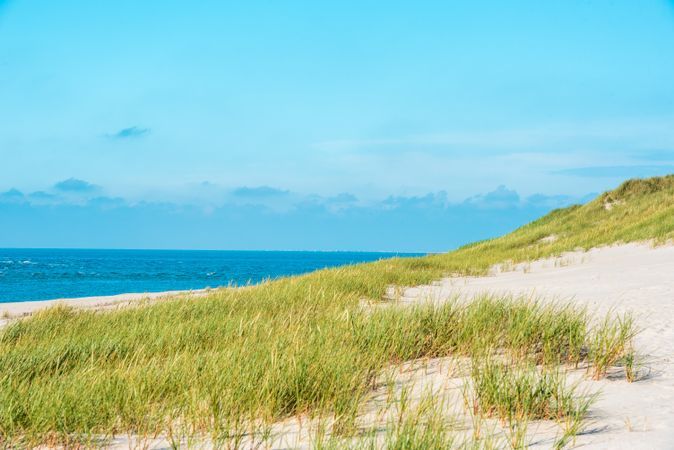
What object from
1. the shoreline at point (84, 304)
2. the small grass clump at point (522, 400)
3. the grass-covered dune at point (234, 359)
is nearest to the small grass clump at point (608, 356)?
the grass-covered dune at point (234, 359)

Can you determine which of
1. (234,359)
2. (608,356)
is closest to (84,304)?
(234,359)

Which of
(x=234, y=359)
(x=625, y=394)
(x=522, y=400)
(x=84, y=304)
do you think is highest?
(x=234, y=359)

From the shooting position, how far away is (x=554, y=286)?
952 cm

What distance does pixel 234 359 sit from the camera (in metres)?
3.83

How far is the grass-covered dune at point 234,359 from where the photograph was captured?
3.15 metres

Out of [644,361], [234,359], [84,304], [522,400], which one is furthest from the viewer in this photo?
[84,304]

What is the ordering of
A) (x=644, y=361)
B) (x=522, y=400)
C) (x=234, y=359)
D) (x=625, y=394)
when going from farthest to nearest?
(x=644, y=361)
(x=234, y=359)
(x=625, y=394)
(x=522, y=400)

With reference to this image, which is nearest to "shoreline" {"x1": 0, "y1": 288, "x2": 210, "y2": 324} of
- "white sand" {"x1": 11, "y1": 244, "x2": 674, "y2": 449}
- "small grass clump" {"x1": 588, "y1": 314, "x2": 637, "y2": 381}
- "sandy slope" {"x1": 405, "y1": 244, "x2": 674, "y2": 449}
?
"sandy slope" {"x1": 405, "y1": 244, "x2": 674, "y2": 449}

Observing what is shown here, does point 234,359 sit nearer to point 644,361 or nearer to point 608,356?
point 608,356

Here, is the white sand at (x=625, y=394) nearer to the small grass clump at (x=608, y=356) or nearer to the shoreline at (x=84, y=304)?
the small grass clump at (x=608, y=356)

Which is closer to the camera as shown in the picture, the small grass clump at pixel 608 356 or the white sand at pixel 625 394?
the white sand at pixel 625 394

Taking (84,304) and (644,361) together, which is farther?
(84,304)

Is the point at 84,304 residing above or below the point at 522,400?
below

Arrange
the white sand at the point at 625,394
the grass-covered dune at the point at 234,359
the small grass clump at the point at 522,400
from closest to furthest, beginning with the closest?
the white sand at the point at 625,394, the small grass clump at the point at 522,400, the grass-covered dune at the point at 234,359
